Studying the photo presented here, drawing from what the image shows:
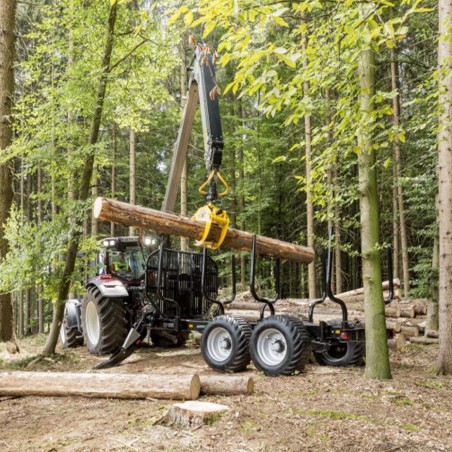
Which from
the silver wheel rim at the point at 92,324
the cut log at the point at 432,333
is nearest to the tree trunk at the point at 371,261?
Result: the cut log at the point at 432,333

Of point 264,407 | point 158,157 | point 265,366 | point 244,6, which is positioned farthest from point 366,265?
point 158,157

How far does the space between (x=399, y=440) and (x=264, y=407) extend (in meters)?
1.34

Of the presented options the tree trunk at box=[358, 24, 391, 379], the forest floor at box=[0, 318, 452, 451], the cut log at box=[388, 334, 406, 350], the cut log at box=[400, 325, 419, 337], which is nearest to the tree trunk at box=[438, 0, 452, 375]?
the forest floor at box=[0, 318, 452, 451]

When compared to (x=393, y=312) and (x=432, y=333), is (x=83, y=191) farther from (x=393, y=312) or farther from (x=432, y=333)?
(x=393, y=312)

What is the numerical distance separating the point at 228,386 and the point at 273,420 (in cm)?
100

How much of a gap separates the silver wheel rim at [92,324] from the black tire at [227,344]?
10.6 ft

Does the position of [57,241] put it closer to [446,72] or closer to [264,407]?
[264,407]

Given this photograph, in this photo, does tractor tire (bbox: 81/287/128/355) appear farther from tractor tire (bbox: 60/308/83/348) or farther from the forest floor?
the forest floor

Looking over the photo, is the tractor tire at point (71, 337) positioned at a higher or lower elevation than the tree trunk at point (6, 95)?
lower

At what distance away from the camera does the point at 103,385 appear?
215 inches

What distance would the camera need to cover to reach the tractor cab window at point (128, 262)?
1032 centimetres

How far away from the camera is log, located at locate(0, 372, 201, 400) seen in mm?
5141

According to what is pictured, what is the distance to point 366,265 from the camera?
6.38m

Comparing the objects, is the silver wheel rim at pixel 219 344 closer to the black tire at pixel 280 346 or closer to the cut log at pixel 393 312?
the black tire at pixel 280 346
